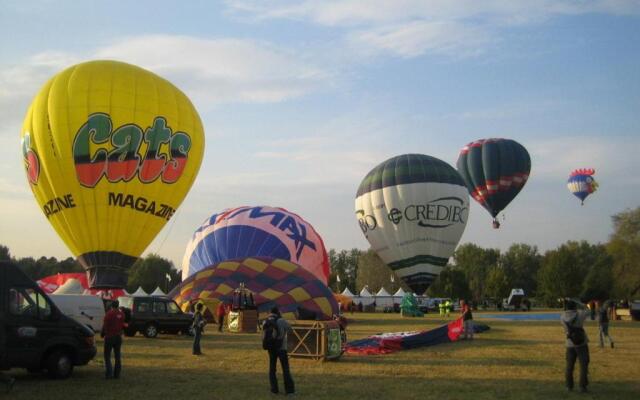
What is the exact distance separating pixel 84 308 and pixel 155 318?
7.25ft

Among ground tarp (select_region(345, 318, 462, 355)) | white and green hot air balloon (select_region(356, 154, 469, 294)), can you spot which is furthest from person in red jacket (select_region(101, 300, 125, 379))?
white and green hot air balloon (select_region(356, 154, 469, 294))

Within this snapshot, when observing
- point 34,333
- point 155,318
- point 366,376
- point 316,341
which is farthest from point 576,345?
point 155,318

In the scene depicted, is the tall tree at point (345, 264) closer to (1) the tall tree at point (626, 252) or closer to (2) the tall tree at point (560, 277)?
(2) the tall tree at point (560, 277)

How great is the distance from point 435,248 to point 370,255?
2124 inches

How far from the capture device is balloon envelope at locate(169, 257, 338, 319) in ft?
80.5

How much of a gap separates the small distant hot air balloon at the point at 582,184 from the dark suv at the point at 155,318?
166 feet

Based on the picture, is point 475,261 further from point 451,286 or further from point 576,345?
point 576,345

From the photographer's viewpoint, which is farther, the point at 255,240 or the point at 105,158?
the point at 255,240

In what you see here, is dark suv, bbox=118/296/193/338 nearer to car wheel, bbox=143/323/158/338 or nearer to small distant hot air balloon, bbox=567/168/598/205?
car wheel, bbox=143/323/158/338

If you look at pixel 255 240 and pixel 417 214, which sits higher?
pixel 417 214

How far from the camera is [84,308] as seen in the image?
20.8 metres

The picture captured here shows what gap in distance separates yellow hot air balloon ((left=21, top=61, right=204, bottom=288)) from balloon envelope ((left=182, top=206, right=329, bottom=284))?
14.9 ft

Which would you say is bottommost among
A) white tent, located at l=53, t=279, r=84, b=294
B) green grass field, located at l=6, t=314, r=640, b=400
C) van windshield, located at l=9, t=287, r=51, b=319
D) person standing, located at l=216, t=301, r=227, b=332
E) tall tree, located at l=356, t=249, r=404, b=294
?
green grass field, located at l=6, t=314, r=640, b=400

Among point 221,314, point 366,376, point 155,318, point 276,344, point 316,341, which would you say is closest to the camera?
point 276,344
